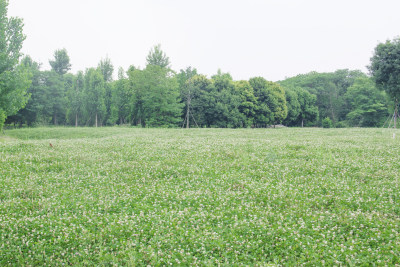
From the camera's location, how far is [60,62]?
99.1 m

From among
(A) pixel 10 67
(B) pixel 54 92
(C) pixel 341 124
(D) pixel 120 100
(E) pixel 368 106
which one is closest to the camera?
(A) pixel 10 67

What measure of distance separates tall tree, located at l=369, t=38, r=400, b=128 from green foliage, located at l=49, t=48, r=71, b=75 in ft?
322

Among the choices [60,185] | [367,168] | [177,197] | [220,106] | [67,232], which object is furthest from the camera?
[220,106]

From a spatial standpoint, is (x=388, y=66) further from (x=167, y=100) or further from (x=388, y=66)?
(x=167, y=100)

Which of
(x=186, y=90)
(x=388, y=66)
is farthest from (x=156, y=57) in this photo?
(x=388, y=66)

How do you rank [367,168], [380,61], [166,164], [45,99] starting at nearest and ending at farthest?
[367,168]
[166,164]
[380,61]
[45,99]

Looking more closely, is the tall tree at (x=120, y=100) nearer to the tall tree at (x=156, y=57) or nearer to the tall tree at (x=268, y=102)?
the tall tree at (x=156, y=57)

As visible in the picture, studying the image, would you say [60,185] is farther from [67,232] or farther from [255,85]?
[255,85]

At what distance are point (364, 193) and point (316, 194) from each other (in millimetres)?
1858

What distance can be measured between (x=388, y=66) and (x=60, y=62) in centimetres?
10160

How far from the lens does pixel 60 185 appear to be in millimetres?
11766

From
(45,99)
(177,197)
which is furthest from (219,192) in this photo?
(45,99)

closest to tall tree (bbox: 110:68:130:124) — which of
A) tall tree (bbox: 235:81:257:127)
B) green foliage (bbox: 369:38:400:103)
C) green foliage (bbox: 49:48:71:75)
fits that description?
green foliage (bbox: 49:48:71:75)

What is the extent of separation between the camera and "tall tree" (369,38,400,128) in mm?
42500
